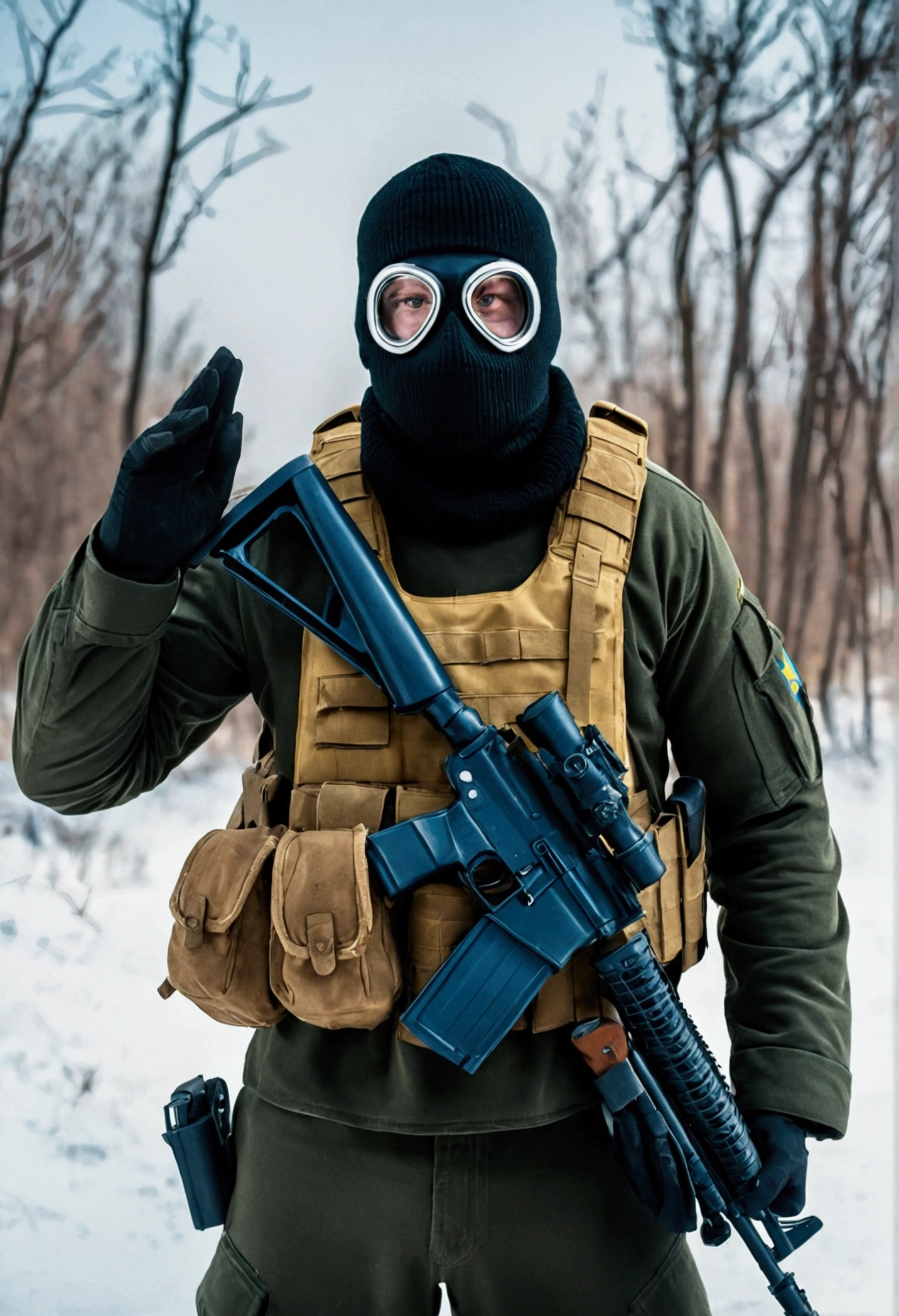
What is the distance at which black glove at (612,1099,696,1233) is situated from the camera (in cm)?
97

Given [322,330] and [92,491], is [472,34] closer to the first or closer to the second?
[322,330]

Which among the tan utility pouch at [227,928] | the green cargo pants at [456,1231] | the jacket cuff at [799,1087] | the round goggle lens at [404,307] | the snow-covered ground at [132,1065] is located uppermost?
the round goggle lens at [404,307]

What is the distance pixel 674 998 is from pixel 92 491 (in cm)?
160

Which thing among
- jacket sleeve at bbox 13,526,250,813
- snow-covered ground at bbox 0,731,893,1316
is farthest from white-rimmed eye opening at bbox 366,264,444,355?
snow-covered ground at bbox 0,731,893,1316

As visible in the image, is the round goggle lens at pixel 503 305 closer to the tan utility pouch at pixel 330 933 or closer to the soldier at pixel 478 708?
the soldier at pixel 478 708

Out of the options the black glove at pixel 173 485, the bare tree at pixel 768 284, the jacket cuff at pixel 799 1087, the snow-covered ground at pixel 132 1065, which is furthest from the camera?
the bare tree at pixel 768 284

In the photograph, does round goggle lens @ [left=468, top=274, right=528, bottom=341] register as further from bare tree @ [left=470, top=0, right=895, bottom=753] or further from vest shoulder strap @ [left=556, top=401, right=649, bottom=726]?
bare tree @ [left=470, top=0, right=895, bottom=753]

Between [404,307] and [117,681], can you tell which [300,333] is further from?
[117,681]

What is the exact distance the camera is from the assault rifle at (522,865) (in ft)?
3.05

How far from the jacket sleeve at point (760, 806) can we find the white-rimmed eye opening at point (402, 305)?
0.90 ft

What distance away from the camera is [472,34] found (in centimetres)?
205

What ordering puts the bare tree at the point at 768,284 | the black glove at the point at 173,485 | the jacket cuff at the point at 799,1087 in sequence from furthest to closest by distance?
the bare tree at the point at 768,284 < the jacket cuff at the point at 799,1087 < the black glove at the point at 173,485

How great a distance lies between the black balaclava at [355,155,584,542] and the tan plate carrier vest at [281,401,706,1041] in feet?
0.14

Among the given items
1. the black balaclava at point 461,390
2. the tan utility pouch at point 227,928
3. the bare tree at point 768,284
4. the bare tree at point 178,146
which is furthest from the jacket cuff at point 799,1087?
the bare tree at point 178,146
